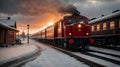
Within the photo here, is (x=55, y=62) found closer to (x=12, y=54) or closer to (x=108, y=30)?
(x=12, y=54)

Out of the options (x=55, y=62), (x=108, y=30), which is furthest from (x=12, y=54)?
(x=108, y=30)

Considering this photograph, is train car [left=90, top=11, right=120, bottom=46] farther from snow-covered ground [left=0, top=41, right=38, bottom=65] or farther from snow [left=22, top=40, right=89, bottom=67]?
snow [left=22, top=40, right=89, bottom=67]

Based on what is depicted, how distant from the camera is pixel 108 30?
2506 centimetres

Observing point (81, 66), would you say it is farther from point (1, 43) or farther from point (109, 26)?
point (1, 43)

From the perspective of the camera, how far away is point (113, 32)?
23.8m

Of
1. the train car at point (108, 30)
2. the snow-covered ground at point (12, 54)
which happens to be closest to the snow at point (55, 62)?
the snow-covered ground at point (12, 54)

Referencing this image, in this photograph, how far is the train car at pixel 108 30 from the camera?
75.6 ft

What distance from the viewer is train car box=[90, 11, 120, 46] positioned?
907 inches

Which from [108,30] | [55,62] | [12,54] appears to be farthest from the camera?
[108,30]

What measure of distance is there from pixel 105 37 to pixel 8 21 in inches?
1233

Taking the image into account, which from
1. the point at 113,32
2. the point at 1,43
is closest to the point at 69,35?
the point at 113,32

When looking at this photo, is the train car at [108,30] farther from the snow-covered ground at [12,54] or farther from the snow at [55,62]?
the snow at [55,62]

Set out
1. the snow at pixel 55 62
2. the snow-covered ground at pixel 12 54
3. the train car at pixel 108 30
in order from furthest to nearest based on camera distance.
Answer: the train car at pixel 108 30
the snow-covered ground at pixel 12 54
the snow at pixel 55 62

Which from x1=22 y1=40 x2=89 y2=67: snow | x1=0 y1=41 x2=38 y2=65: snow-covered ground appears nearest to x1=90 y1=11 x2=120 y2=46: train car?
x1=0 y1=41 x2=38 y2=65: snow-covered ground
